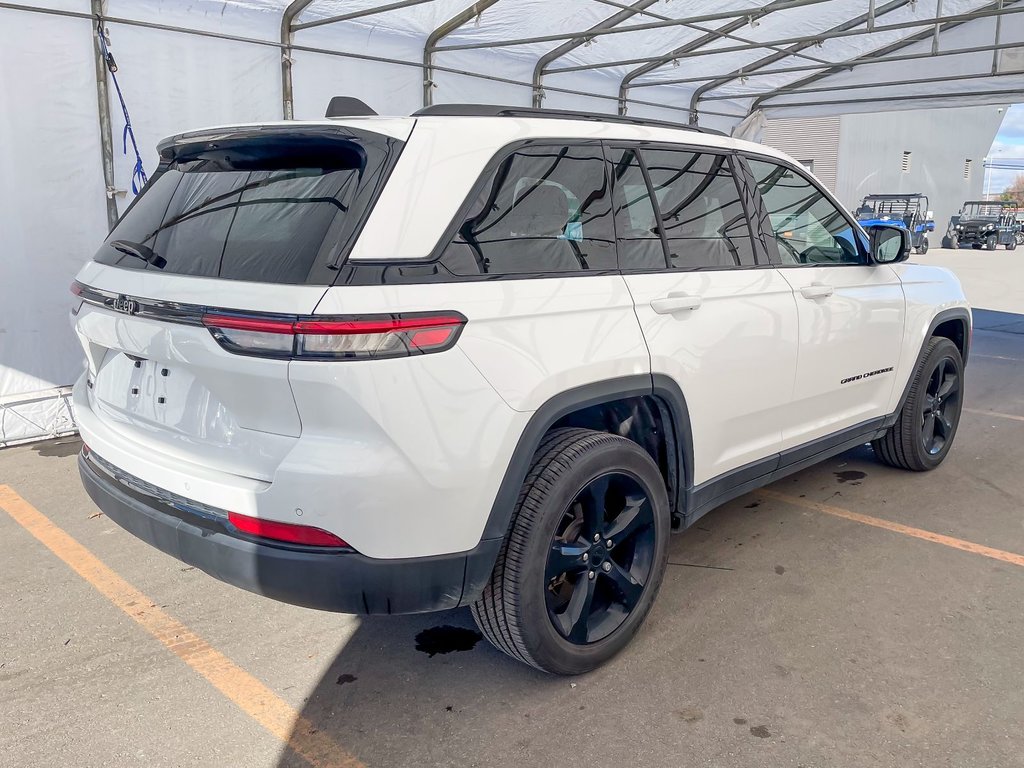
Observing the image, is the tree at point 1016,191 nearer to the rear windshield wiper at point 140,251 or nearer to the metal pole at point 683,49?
the metal pole at point 683,49

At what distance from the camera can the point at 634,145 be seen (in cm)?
304

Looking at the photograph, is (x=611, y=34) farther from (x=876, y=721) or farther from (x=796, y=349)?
(x=876, y=721)

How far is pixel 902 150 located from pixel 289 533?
38044 millimetres

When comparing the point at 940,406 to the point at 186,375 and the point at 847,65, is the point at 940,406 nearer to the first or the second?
the point at 186,375

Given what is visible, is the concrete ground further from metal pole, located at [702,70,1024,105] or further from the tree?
the tree

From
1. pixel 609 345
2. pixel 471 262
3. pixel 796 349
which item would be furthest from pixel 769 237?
pixel 471 262

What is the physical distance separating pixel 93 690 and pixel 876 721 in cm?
249

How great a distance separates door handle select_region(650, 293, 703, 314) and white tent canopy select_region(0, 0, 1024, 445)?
461 centimetres

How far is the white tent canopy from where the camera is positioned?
557 centimetres

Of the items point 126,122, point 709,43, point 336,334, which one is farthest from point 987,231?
point 336,334

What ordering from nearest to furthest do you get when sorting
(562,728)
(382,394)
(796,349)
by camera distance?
(382,394) < (562,728) < (796,349)

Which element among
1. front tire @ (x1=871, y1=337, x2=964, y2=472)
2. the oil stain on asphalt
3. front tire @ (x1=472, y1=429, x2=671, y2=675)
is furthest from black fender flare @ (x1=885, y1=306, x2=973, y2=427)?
the oil stain on asphalt

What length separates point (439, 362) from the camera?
7.26ft

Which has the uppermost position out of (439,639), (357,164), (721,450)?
(357,164)
